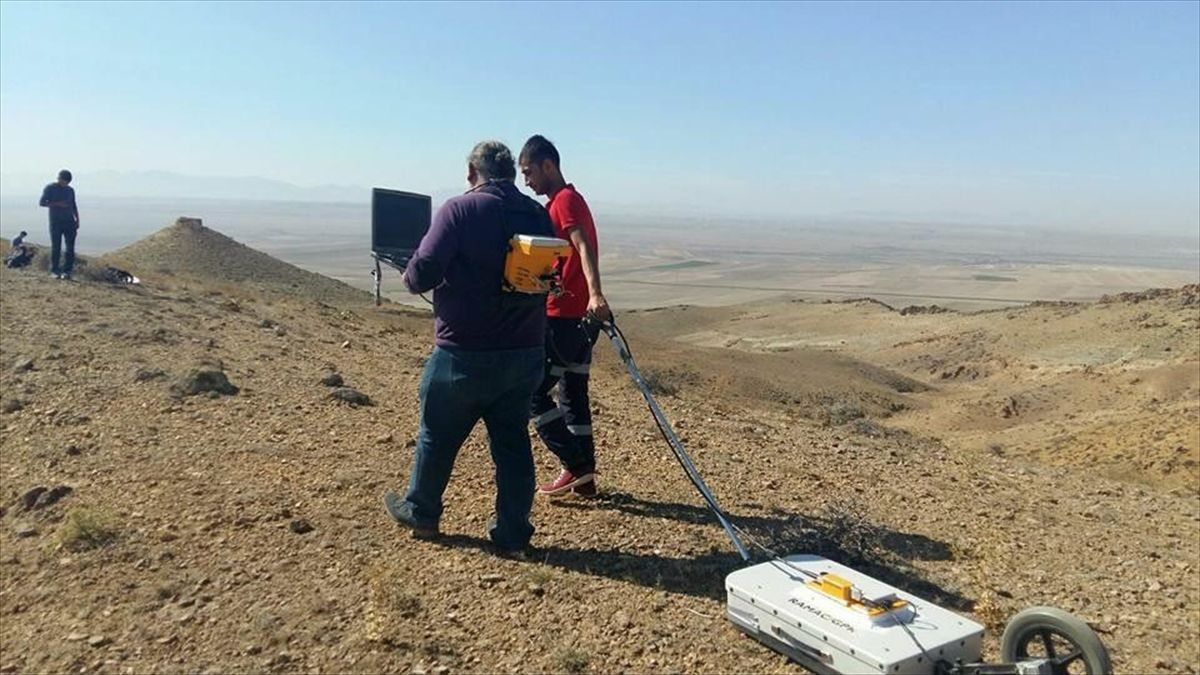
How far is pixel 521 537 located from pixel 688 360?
48.7 ft

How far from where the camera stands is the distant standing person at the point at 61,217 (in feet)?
49.4

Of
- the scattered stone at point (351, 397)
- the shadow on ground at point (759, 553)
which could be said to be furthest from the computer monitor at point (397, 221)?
the scattered stone at point (351, 397)

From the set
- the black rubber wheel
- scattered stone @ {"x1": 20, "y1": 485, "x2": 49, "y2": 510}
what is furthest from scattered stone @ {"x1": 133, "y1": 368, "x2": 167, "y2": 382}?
the black rubber wheel

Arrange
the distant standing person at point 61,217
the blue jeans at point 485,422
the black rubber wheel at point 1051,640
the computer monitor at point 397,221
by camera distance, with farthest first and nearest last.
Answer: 1. the distant standing person at point 61,217
2. the computer monitor at point 397,221
3. the blue jeans at point 485,422
4. the black rubber wheel at point 1051,640

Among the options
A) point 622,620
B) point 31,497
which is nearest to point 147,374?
point 31,497

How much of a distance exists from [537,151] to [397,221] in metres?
1.18

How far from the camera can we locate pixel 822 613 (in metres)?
3.73

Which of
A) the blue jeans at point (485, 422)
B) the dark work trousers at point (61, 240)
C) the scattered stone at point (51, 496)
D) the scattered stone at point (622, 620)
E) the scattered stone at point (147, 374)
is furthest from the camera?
the dark work trousers at point (61, 240)

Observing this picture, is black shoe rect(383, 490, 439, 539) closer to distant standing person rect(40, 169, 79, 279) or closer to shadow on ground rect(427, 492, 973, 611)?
shadow on ground rect(427, 492, 973, 611)

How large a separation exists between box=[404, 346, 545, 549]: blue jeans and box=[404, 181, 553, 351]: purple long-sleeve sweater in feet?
0.31

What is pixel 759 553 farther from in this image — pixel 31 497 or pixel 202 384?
pixel 202 384

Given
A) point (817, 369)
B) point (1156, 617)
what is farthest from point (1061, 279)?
point (1156, 617)

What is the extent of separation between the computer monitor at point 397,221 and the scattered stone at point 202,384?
3.87 meters

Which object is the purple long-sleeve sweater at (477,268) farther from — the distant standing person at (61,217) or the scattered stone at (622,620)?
the distant standing person at (61,217)
